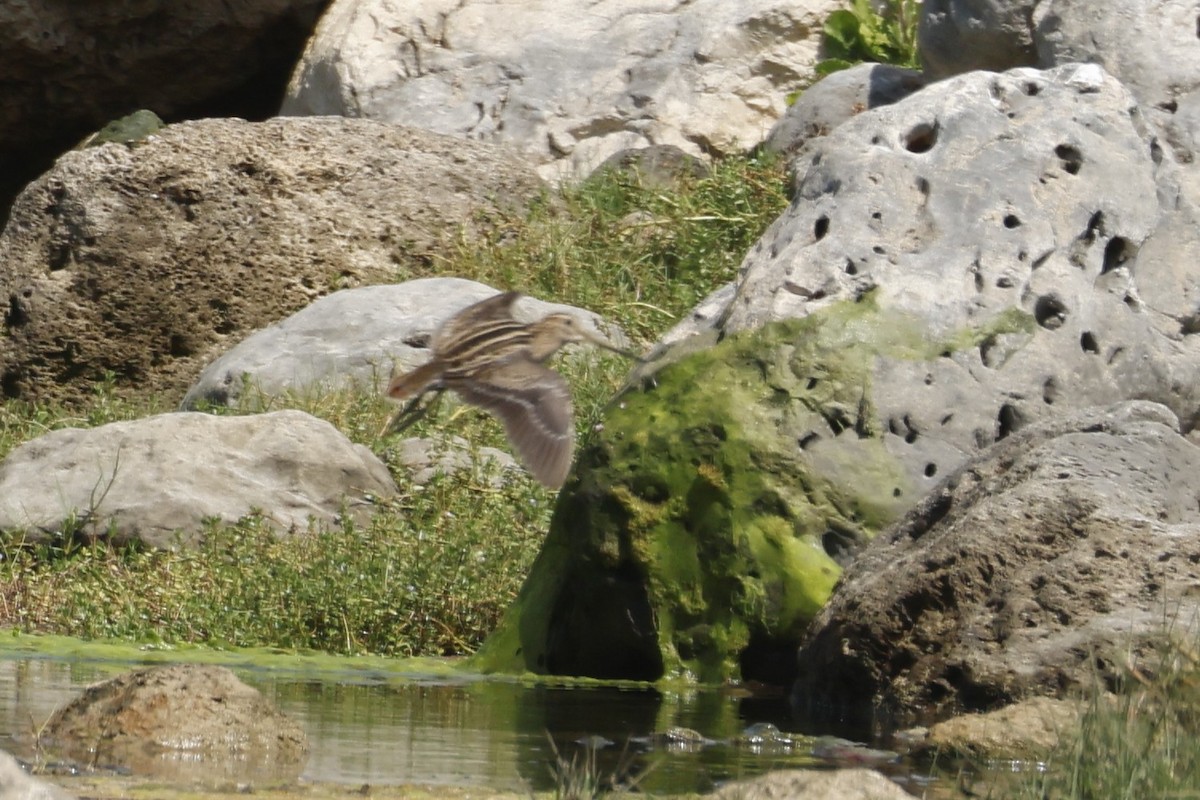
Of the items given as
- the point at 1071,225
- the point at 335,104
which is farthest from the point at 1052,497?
the point at 335,104

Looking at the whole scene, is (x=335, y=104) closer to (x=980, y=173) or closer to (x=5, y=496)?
(x=5, y=496)

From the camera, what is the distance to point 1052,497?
714 cm

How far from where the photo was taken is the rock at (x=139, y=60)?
1795 cm

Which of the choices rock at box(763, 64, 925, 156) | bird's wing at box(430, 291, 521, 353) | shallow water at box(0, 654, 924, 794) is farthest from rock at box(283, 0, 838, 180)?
bird's wing at box(430, 291, 521, 353)

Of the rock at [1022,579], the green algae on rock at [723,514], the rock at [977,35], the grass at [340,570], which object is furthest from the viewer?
the rock at [977,35]

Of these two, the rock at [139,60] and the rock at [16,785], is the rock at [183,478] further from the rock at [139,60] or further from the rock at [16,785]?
the rock at [139,60]

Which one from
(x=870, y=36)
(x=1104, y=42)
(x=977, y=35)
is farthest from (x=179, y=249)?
(x=1104, y=42)

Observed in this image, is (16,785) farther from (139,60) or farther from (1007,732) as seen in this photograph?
(139,60)

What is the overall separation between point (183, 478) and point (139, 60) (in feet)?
28.5

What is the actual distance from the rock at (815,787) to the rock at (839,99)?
10017mm

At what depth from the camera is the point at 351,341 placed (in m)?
12.9

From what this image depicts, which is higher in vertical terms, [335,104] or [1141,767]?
[335,104]

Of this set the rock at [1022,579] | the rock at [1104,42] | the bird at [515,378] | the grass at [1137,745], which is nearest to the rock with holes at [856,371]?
the rock at [1022,579]

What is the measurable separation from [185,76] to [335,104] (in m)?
2.84
